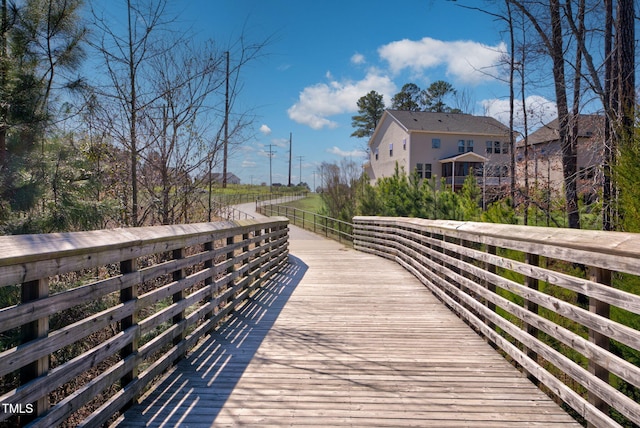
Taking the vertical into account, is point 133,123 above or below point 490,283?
above

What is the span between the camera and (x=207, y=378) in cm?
338

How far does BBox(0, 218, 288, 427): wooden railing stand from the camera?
192 centimetres

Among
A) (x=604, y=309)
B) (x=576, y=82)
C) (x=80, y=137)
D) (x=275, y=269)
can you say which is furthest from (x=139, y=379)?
(x=576, y=82)

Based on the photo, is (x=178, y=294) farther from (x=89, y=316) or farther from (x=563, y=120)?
(x=563, y=120)

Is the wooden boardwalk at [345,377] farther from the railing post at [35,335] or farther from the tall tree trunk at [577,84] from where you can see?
the tall tree trunk at [577,84]

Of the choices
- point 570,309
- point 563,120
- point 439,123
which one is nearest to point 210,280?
point 570,309

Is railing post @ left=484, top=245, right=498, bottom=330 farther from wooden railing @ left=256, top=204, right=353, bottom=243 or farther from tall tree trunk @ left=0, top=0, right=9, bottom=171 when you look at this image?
wooden railing @ left=256, top=204, right=353, bottom=243

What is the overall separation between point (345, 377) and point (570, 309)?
5.47 feet

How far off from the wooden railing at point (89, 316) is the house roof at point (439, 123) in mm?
26763

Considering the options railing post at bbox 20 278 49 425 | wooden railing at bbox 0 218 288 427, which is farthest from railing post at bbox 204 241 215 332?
railing post at bbox 20 278 49 425

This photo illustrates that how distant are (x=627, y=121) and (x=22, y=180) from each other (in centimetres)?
668

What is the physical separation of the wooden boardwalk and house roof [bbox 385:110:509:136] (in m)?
25.5

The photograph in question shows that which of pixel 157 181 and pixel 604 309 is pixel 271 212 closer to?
pixel 157 181

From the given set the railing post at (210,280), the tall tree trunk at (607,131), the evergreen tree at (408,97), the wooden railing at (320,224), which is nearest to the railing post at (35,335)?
the railing post at (210,280)
